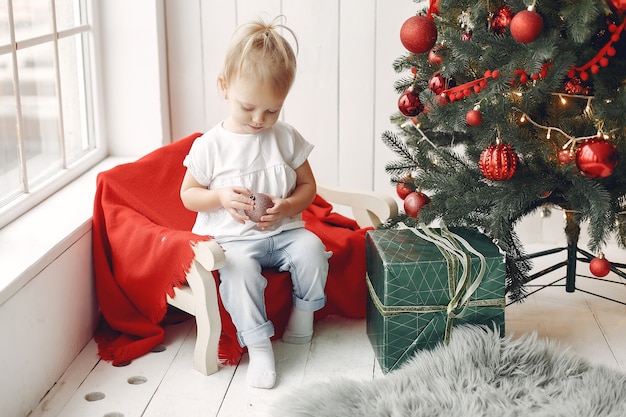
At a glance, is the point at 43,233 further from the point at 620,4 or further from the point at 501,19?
the point at 620,4

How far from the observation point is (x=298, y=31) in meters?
2.78

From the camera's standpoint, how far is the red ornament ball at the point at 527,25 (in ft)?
5.78

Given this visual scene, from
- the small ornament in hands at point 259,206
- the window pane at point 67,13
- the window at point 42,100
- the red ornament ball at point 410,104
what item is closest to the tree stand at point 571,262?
the red ornament ball at point 410,104

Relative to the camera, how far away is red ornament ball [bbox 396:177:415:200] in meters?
2.25

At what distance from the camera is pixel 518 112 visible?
2.01 m

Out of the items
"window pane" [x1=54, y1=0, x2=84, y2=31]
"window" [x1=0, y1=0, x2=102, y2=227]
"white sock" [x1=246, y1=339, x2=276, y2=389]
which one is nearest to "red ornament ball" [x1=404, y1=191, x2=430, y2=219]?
"white sock" [x1=246, y1=339, x2=276, y2=389]

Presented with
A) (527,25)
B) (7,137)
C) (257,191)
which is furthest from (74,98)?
(527,25)

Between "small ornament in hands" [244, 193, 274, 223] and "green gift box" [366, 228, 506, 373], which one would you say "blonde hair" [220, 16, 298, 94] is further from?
"green gift box" [366, 228, 506, 373]

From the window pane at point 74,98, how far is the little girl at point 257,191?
1.90 ft

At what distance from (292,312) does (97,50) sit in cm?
110

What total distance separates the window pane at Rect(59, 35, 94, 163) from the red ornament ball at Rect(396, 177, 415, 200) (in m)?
0.98

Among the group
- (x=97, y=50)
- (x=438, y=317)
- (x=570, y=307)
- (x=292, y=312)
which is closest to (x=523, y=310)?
(x=570, y=307)

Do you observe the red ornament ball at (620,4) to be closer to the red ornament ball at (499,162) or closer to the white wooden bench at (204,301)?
the red ornament ball at (499,162)

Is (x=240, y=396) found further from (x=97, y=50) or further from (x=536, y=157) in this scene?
(x=97, y=50)
